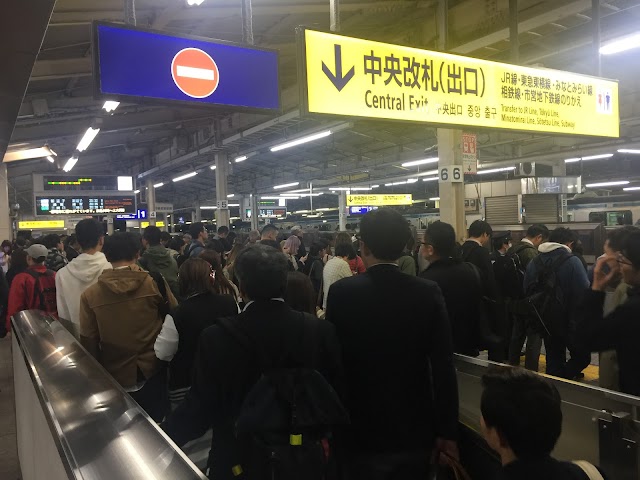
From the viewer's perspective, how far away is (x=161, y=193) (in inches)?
1318

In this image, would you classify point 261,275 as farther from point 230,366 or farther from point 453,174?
point 453,174

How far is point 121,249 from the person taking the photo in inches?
116

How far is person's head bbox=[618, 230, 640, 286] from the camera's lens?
2.10 metres

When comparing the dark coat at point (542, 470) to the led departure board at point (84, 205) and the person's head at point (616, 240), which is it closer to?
the person's head at point (616, 240)

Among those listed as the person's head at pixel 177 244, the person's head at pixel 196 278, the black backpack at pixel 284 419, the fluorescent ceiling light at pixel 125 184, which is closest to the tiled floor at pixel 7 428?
the person's head at pixel 196 278

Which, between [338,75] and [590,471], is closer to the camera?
[590,471]

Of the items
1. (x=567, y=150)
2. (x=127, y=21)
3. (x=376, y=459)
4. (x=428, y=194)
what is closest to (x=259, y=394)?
(x=376, y=459)

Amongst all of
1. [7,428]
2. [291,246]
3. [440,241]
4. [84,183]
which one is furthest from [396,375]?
[84,183]

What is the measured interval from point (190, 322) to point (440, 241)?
5.34 ft

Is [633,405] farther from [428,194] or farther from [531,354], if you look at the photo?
[428,194]

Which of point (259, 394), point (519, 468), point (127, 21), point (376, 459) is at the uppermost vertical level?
point (127, 21)

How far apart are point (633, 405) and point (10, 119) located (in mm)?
7402

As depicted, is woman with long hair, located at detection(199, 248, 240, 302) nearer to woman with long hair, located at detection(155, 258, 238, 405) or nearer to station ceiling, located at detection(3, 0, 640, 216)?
woman with long hair, located at detection(155, 258, 238, 405)

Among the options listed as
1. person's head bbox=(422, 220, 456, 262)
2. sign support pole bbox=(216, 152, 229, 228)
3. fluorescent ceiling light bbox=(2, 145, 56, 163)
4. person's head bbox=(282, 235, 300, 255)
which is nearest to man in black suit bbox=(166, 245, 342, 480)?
person's head bbox=(422, 220, 456, 262)
